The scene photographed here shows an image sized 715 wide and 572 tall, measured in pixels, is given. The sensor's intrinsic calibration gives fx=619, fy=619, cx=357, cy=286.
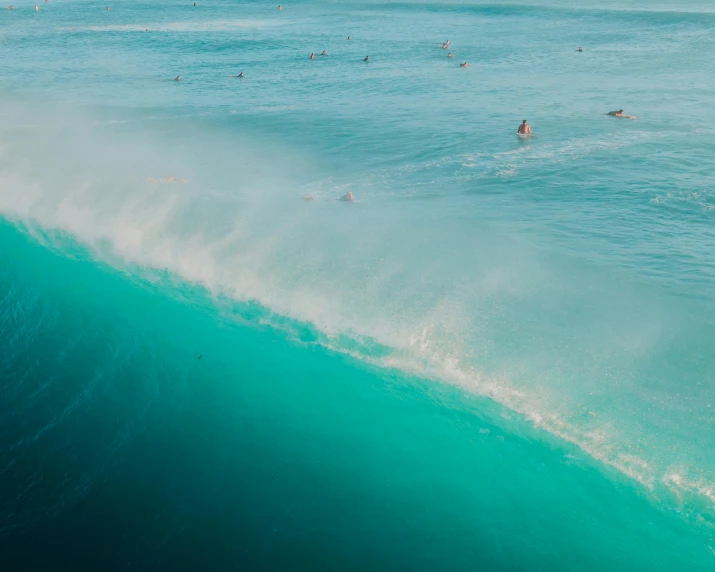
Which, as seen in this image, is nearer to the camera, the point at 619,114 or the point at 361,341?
the point at 361,341

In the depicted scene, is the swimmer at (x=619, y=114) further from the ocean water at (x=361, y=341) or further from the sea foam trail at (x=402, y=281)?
the sea foam trail at (x=402, y=281)

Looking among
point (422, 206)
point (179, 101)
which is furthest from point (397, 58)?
point (422, 206)

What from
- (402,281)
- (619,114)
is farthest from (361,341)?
(619,114)

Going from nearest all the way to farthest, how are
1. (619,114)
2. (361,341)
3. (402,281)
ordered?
1. (361,341)
2. (402,281)
3. (619,114)

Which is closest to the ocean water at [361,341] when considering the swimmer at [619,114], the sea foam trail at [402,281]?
the sea foam trail at [402,281]

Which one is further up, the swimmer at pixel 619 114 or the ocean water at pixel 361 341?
the swimmer at pixel 619 114

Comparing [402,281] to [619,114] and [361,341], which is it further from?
[619,114]

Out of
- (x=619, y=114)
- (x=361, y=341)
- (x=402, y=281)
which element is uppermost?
(x=619, y=114)
